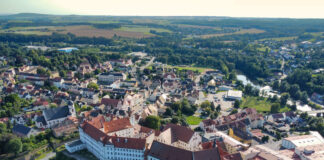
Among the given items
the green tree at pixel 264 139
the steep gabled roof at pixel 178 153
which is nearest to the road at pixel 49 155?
the steep gabled roof at pixel 178 153

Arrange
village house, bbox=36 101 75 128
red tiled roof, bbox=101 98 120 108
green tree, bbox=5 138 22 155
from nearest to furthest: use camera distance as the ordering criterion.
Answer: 1. green tree, bbox=5 138 22 155
2. village house, bbox=36 101 75 128
3. red tiled roof, bbox=101 98 120 108

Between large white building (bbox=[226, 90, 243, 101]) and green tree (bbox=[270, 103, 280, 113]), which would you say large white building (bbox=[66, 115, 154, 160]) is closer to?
green tree (bbox=[270, 103, 280, 113])

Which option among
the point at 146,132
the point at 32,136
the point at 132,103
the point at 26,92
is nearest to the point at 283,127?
the point at 146,132

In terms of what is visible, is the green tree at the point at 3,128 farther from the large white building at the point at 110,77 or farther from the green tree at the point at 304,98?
the green tree at the point at 304,98

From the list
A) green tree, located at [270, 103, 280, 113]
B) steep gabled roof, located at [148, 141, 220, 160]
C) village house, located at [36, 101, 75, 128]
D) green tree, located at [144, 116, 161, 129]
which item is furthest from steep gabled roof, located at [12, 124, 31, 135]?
green tree, located at [270, 103, 280, 113]

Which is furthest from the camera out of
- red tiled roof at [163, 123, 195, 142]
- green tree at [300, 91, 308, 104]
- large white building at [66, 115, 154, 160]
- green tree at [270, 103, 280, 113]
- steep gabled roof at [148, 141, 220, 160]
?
green tree at [300, 91, 308, 104]
